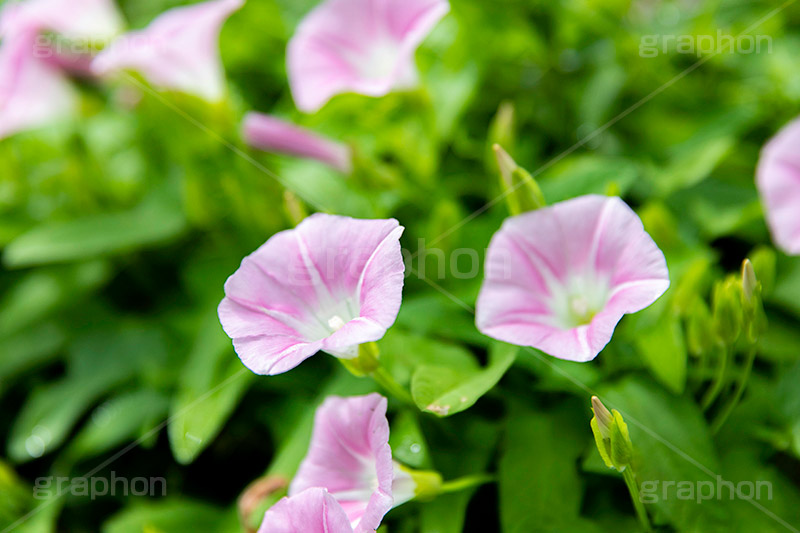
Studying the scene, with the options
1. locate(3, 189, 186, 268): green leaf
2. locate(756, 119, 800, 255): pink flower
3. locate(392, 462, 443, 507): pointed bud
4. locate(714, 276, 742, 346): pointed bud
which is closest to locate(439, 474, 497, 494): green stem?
locate(392, 462, 443, 507): pointed bud

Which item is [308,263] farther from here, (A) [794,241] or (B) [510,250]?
(A) [794,241]

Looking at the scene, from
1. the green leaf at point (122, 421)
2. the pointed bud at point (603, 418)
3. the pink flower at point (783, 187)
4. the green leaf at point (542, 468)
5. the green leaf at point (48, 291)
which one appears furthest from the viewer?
the green leaf at point (48, 291)

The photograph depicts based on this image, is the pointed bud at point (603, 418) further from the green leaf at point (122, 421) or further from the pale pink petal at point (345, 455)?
the green leaf at point (122, 421)

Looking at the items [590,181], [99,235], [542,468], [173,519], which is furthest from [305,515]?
[99,235]

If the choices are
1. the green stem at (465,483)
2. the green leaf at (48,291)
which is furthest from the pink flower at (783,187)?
the green leaf at (48,291)

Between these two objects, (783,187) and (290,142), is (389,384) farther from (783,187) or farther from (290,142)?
(783,187)

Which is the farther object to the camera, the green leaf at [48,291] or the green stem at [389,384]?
the green leaf at [48,291]

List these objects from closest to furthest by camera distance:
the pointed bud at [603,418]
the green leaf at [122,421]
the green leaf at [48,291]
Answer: the pointed bud at [603,418] → the green leaf at [122,421] → the green leaf at [48,291]
